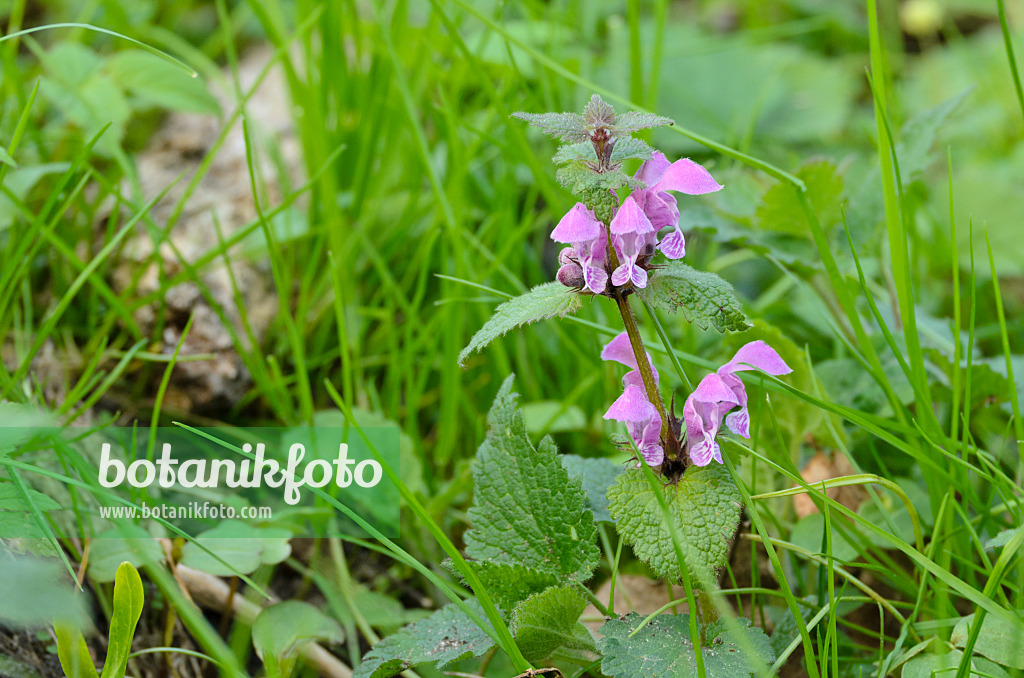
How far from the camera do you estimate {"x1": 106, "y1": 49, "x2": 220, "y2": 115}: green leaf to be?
1.58 meters

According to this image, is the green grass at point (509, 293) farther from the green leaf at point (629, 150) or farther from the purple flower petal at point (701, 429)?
the green leaf at point (629, 150)

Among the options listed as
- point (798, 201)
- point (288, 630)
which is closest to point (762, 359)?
point (798, 201)

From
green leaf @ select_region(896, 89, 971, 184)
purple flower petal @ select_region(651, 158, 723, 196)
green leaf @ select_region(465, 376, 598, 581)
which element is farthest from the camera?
green leaf @ select_region(896, 89, 971, 184)

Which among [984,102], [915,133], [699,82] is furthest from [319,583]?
[984,102]

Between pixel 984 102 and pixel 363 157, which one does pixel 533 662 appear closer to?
pixel 363 157

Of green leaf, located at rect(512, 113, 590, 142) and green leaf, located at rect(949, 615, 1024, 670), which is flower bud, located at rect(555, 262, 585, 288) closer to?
green leaf, located at rect(512, 113, 590, 142)

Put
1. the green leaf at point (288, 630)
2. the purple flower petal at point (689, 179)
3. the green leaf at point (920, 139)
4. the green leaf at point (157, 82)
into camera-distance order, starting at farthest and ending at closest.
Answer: the green leaf at point (157, 82) → the green leaf at point (920, 139) → the green leaf at point (288, 630) → the purple flower petal at point (689, 179)

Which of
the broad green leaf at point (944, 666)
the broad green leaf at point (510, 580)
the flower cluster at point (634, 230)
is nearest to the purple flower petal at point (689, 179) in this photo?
the flower cluster at point (634, 230)

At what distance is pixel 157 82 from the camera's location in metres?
1.59

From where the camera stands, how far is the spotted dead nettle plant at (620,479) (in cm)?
72

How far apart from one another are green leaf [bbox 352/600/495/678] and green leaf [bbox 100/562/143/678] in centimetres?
25

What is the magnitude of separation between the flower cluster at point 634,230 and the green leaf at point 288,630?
0.58 metres

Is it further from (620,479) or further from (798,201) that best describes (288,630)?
(798,201)

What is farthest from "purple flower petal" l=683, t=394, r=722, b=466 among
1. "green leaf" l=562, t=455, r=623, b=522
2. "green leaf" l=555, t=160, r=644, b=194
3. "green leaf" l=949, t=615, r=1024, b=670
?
"green leaf" l=949, t=615, r=1024, b=670
